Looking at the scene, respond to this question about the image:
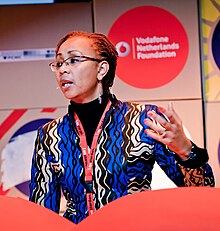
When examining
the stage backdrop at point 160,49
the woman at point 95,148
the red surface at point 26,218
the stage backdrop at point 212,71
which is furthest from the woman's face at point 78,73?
the stage backdrop at point 212,71

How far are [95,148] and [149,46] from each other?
2197mm

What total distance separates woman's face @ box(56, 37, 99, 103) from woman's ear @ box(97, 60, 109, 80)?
0.04 ft

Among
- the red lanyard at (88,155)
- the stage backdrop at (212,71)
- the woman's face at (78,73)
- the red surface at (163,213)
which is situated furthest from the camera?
the stage backdrop at (212,71)

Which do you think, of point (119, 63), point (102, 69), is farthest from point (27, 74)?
point (102, 69)

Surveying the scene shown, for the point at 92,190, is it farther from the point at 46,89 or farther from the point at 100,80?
the point at 46,89

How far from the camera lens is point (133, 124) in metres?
1.43

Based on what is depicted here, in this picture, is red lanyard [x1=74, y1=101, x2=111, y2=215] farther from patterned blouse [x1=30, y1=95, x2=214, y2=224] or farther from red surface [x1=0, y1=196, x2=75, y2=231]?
red surface [x1=0, y1=196, x2=75, y2=231]

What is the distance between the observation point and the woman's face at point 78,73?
1.44 metres

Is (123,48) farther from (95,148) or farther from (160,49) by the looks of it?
(95,148)

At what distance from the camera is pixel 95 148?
1371 mm

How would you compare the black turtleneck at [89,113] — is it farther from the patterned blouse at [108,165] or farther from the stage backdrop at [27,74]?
the stage backdrop at [27,74]

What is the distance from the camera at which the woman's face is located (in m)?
1.44

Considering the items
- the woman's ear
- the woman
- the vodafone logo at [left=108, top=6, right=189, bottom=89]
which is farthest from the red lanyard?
the vodafone logo at [left=108, top=6, right=189, bottom=89]

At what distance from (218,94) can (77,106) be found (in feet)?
7.03
